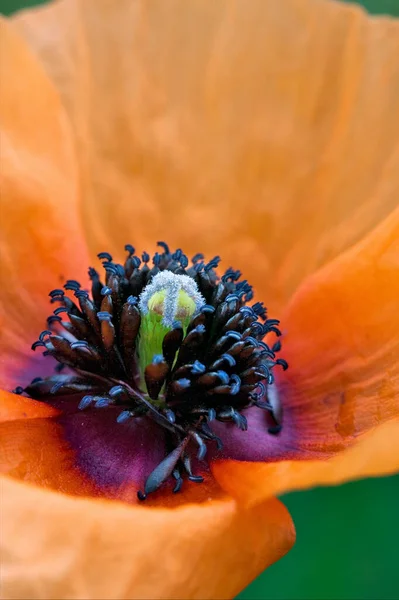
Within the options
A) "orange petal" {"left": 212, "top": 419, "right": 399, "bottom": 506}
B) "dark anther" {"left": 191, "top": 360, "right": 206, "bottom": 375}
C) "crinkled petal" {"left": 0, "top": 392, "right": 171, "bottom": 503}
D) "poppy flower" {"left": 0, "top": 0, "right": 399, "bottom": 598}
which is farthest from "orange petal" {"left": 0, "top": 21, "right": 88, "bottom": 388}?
"orange petal" {"left": 212, "top": 419, "right": 399, "bottom": 506}

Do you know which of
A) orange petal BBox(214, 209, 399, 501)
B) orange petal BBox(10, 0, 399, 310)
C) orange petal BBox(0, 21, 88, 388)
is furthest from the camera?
orange petal BBox(10, 0, 399, 310)

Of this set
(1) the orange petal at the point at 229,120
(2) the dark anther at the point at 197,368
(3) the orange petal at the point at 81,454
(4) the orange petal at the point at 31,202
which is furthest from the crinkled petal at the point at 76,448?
(1) the orange petal at the point at 229,120

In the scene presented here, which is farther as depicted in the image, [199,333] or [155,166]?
[155,166]

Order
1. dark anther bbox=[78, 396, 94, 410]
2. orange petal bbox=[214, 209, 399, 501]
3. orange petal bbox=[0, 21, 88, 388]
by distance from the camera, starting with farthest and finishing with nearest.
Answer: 1. orange petal bbox=[0, 21, 88, 388]
2. orange petal bbox=[214, 209, 399, 501]
3. dark anther bbox=[78, 396, 94, 410]

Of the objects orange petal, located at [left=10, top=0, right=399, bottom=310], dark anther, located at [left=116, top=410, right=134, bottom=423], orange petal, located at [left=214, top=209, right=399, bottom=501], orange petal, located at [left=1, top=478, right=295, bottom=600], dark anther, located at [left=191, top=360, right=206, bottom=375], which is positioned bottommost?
orange petal, located at [left=1, top=478, right=295, bottom=600]

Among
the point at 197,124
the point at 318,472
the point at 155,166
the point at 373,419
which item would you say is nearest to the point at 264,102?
the point at 197,124

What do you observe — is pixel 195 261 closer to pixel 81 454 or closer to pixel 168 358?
pixel 168 358

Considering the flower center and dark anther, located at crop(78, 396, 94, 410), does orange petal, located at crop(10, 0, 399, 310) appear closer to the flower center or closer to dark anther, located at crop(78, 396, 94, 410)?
the flower center

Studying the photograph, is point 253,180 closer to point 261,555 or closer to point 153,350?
point 153,350

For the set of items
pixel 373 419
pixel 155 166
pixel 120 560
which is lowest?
pixel 120 560
